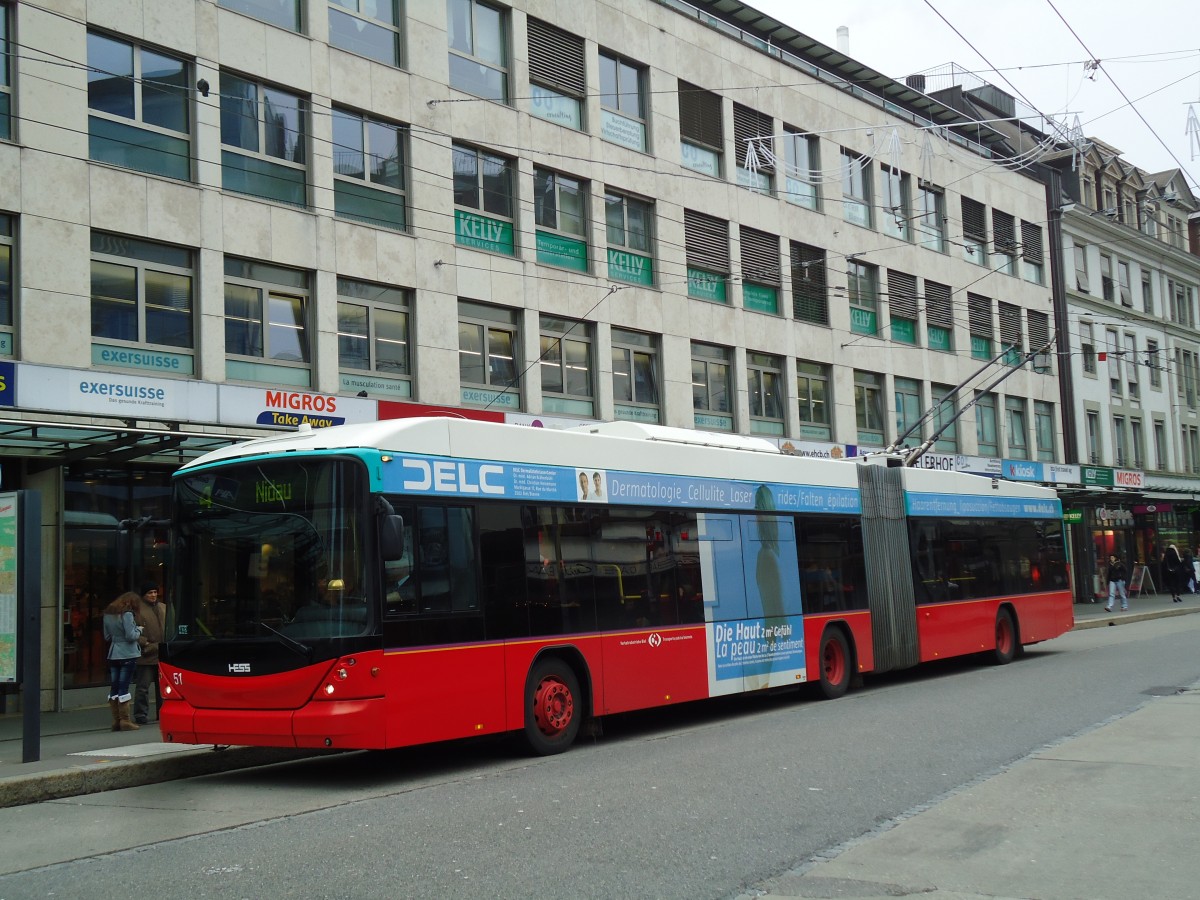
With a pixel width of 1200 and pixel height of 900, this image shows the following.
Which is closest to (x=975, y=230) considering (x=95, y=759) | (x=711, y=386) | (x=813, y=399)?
(x=813, y=399)

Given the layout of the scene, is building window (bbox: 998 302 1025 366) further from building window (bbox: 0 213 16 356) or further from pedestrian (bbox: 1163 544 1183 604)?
building window (bbox: 0 213 16 356)

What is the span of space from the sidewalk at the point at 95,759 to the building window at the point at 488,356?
875 centimetres

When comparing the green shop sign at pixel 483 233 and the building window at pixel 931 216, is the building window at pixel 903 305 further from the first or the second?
the green shop sign at pixel 483 233

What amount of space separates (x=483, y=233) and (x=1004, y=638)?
10.9 m

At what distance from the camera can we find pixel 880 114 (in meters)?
34.4

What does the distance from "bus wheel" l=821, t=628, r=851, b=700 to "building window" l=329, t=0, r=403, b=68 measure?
11.6 metres

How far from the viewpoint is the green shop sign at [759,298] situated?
29156 millimetres

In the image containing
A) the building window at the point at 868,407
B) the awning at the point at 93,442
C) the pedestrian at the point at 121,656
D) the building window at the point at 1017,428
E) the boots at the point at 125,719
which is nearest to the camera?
the awning at the point at 93,442

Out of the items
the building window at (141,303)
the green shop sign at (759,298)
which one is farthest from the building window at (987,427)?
the building window at (141,303)

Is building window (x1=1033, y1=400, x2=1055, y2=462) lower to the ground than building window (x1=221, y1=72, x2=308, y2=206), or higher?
lower

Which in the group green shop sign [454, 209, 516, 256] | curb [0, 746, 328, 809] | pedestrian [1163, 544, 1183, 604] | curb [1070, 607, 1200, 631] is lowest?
curb [1070, 607, 1200, 631]

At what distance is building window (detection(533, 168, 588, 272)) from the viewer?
2395 centimetres

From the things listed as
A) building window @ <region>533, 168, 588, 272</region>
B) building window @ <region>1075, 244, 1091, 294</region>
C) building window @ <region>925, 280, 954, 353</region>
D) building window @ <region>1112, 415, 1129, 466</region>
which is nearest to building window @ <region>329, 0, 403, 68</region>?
building window @ <region>533, 168, 588, 272</region>

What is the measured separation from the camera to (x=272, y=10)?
19812 mm
